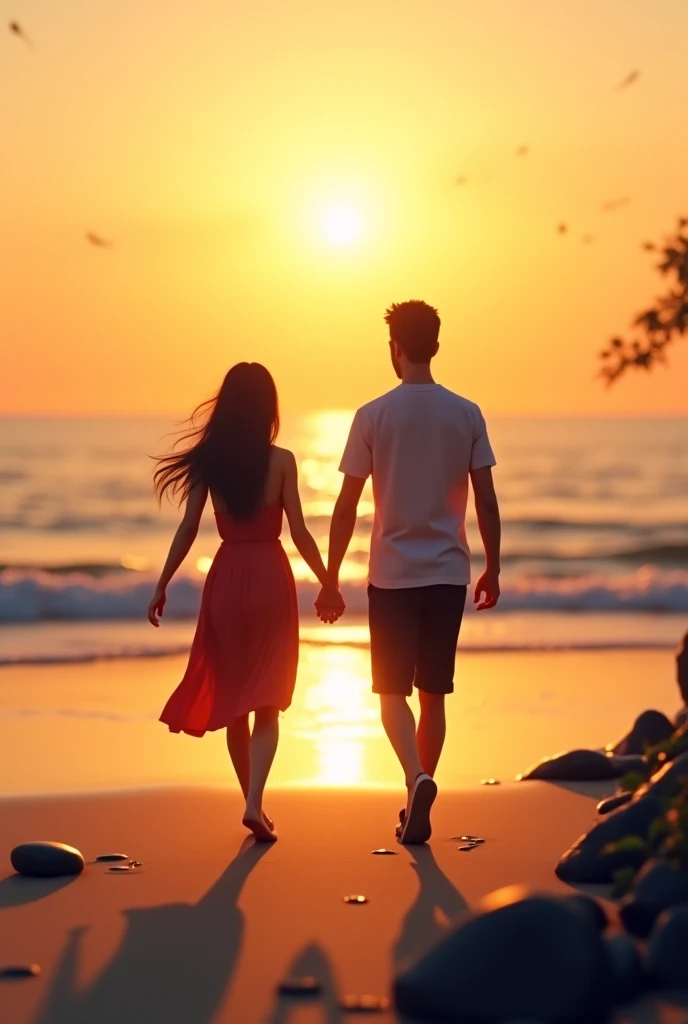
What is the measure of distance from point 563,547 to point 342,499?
1108 inches

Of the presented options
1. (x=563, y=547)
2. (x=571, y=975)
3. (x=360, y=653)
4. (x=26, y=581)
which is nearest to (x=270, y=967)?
(x=571, y=975)

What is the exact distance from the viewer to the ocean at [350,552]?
1647 centimetres

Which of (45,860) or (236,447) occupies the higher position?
(236,447)

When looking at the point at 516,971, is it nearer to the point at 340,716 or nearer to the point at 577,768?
the point at 577,768

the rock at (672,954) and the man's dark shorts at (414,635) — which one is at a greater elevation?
the man's dark shorts at (414,635)

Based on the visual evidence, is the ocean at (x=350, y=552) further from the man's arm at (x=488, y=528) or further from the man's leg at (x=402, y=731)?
the man's arm at (x=488, y=528)

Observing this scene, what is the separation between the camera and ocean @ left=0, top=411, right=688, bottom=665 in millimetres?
16469

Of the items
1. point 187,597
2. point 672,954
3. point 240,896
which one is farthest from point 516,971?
point 187,597

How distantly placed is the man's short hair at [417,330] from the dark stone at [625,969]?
2.95 meters

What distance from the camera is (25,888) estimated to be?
5.73 m

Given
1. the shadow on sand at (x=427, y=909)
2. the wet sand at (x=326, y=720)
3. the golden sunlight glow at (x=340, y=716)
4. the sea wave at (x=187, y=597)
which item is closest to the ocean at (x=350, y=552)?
the sea wave at (x=187, y=597)

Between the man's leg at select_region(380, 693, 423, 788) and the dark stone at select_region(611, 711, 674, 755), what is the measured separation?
236cm

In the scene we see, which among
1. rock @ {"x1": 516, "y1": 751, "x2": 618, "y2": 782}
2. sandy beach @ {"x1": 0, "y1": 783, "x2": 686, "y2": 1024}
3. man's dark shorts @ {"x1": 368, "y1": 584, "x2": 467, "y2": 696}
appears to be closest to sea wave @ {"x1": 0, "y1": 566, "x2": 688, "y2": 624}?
rock @ {"x1": 516, "y1": 751, "x2": 618, "y2": 782}

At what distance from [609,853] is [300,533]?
79.8 inches
